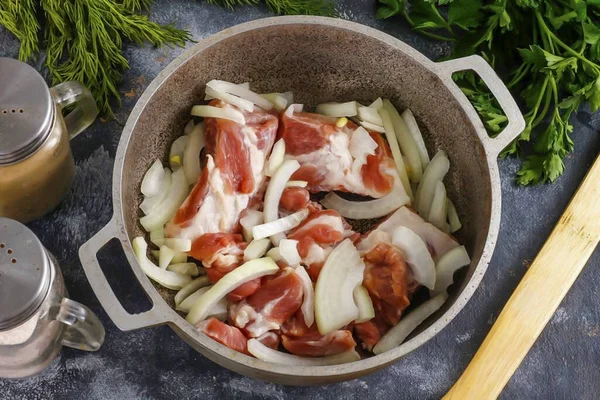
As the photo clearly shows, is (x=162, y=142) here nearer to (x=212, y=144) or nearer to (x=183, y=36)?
(x=212, y=144)

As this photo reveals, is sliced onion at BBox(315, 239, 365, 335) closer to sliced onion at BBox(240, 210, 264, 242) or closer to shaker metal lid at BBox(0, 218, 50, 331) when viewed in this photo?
sliced onion at BBox(240, 210, 264, 242)

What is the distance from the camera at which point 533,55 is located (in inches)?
A: 81.2

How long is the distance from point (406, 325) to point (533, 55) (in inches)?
33.3

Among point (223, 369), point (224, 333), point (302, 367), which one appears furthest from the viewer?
point (223, 369)

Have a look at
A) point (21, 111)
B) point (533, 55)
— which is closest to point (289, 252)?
point (21, 111)

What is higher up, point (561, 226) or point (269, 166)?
point (269, 166)

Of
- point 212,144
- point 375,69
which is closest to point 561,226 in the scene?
point 375,69

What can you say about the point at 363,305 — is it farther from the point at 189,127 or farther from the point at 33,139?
the point at 33,139

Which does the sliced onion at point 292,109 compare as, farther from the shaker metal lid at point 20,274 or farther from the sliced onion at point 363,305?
the shaker metal lid at point 20,274

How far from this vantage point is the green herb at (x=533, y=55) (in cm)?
205

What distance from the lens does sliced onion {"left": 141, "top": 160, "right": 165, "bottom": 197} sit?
1.96 meters

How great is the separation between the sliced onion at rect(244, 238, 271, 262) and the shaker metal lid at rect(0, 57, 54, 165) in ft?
1.90

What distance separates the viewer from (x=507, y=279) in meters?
2.12

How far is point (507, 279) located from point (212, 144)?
928mm
